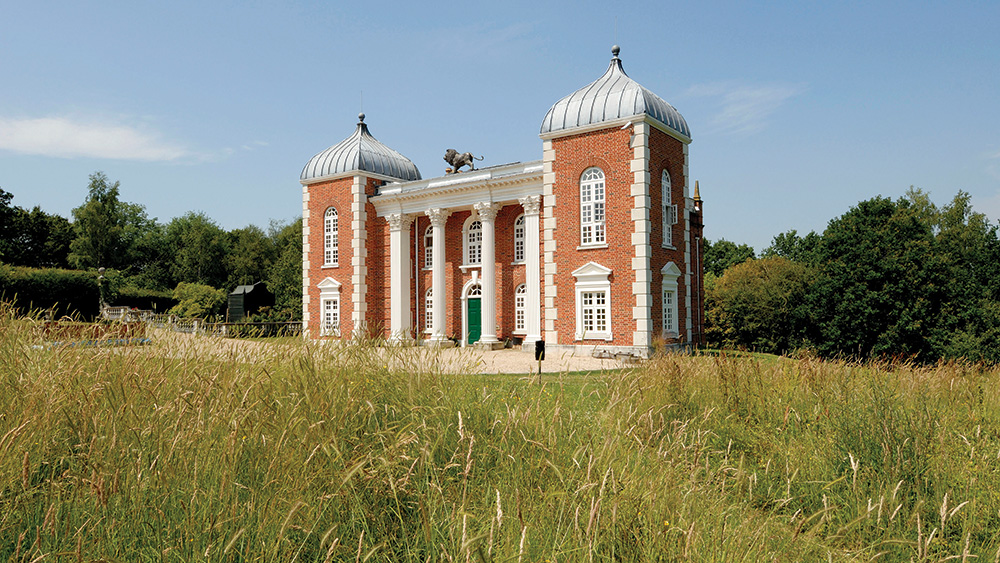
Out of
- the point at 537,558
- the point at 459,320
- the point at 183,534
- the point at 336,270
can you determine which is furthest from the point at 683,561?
the point at 336,270

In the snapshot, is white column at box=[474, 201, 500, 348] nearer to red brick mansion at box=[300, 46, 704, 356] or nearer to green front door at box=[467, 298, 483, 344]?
red brick mansion at box=[300, 46, 704, 356]

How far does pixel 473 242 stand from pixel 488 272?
2963 mm

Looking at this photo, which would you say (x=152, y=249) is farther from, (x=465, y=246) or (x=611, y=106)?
(x=611, y=106)

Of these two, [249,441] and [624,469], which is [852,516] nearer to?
[624,469]

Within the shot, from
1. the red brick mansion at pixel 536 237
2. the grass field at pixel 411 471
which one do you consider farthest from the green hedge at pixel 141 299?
the grass field at pixel 411 471

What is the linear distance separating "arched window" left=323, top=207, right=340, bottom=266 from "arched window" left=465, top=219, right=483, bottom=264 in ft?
22.0

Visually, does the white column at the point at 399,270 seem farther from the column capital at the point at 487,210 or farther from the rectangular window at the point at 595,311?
the rectangular window at the point at 595,311

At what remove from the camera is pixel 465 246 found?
2784 cm

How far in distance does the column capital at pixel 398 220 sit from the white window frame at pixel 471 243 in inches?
107

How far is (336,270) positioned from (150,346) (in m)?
23.5

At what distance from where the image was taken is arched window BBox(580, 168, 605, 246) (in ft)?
72.0

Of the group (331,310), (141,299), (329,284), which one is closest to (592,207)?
(329,284)

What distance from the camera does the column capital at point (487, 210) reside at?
25225 mm

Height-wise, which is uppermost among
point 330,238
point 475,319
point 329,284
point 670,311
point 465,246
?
point 330,238
